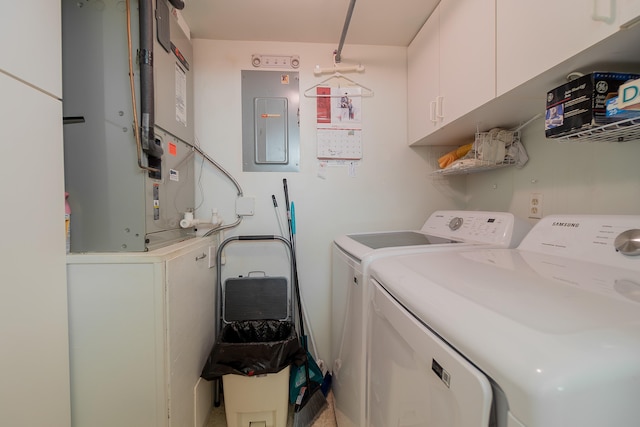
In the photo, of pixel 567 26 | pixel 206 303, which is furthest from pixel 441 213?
pixel 206 303

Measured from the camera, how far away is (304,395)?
140cm

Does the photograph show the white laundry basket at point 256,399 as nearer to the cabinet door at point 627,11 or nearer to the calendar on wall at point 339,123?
the calendar on wall at point 339,123

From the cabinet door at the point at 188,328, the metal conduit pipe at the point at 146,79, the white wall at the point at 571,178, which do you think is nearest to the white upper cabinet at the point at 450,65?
the white wall at the point at 571,178

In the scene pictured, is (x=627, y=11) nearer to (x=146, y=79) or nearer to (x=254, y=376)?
(x=146, y=79)

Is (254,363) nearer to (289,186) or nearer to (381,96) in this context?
(289,186)

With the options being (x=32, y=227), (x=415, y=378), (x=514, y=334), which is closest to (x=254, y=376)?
(x=415, y=378)

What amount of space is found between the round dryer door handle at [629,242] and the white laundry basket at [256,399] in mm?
1406

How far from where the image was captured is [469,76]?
1072mm

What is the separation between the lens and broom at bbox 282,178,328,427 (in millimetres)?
1318

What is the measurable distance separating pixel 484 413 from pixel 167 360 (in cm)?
107

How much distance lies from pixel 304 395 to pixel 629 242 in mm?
1579

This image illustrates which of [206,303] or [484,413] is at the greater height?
[484,413]

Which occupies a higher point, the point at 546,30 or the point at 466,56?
the point at 466,56

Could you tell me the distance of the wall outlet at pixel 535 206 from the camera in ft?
3.98
